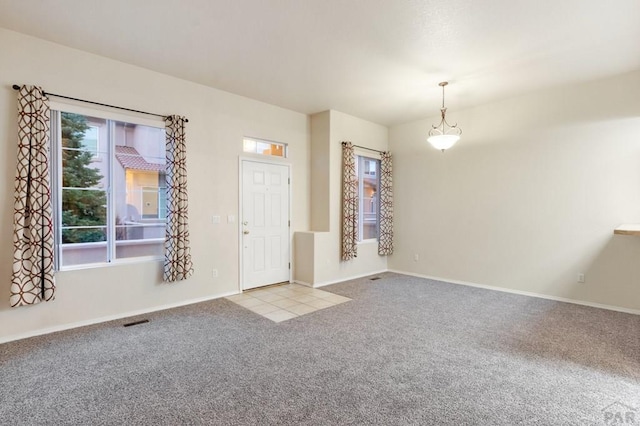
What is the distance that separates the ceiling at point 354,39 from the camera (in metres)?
2.73

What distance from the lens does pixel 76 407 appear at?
2.07m

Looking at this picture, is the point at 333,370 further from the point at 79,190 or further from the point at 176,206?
the point at 79,190

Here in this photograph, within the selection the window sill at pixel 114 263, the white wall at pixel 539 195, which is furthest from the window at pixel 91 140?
the white wall at pixel 539 195

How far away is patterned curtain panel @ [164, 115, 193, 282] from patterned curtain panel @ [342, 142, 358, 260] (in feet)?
8.63

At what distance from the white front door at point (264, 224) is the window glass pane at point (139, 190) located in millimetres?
1194

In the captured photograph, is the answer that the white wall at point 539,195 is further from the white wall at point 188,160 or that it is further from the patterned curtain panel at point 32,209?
the patterned curtain panel at point 32,209

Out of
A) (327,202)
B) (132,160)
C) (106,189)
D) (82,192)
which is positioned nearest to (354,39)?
(327,202)

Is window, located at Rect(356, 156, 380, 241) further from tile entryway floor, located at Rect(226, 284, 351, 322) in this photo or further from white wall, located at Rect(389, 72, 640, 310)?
tile entryway floor, located at Rect(226, 284, 351, 322)

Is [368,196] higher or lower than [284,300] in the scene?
higher

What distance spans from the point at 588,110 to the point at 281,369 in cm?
498

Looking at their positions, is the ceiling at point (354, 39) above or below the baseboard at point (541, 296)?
above

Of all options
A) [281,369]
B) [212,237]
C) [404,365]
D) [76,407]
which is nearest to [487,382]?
[404,365]

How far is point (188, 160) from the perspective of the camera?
4281 mm

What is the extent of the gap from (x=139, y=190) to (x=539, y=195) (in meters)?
5.48
